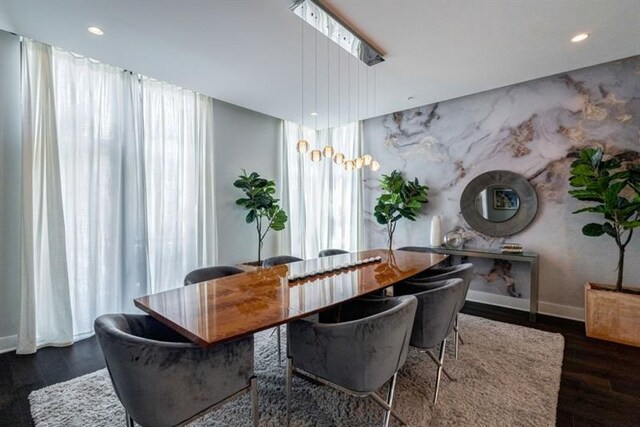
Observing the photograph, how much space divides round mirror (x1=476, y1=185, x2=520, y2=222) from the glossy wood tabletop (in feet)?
6.96

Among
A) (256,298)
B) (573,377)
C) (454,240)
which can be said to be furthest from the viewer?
(454,240)

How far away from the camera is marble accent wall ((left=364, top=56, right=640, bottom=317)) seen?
11.0 feet

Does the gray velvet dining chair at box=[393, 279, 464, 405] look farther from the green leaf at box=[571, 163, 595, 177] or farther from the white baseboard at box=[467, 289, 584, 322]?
the white baseboard at box=[467, 289, 584, 322]

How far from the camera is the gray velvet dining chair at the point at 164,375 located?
1.28m

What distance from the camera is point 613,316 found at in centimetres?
293

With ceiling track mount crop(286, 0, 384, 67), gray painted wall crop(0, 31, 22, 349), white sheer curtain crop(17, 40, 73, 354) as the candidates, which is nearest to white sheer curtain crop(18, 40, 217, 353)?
white sheer curtain crop(17, 40, 73, 354)

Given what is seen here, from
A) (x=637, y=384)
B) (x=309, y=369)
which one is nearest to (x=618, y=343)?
(x=637, y=384)

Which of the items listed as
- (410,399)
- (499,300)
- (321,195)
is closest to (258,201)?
(321,195)

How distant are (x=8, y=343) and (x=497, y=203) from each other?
5999 mm

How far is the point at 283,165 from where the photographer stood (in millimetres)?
5512

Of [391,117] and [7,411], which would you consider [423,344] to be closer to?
[7,411]

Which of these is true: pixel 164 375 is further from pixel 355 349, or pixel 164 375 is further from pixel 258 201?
pixel 258 201

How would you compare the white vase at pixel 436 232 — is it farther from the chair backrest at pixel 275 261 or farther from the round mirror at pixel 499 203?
the chair backrest at pixel 275 261

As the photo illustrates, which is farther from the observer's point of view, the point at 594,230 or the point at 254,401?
the point at 594,230
